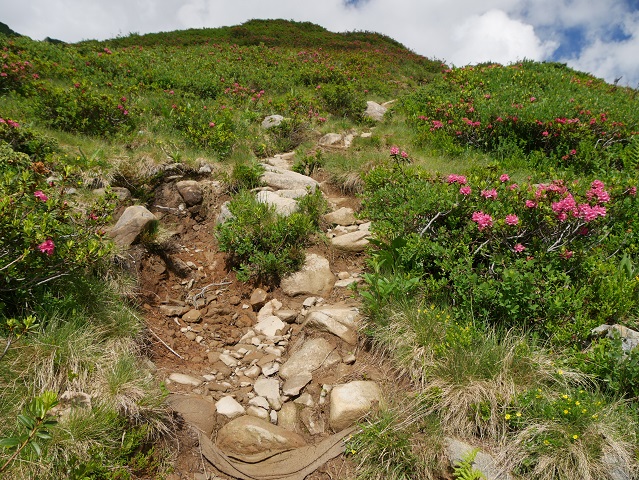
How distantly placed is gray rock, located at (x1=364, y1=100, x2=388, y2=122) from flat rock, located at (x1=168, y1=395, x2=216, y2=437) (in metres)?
9.14

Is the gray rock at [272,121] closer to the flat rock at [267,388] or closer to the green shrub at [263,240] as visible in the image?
the green shrub at [263,240]

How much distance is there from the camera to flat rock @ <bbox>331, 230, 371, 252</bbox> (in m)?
5.90

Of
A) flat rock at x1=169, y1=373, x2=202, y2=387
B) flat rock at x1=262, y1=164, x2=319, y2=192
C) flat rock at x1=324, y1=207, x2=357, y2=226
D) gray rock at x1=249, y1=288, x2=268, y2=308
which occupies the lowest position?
flat rock at x1=169, y1=373, x2=202, y2=387

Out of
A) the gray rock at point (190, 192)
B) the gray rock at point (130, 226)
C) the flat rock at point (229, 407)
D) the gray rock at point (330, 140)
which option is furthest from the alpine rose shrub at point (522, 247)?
the gray rock at point (330, 140)

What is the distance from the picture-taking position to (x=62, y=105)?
7695 millimetres

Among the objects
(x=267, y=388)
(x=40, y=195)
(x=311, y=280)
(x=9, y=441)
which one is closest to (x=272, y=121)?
(x=311, y=280)

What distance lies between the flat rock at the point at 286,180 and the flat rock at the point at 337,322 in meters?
2.90

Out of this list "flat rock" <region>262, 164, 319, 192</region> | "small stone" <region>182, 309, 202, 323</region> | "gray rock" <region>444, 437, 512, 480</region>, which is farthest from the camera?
"flat rock" <region>262, 164, 319, 192</region>

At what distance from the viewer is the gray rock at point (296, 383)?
12.9ft

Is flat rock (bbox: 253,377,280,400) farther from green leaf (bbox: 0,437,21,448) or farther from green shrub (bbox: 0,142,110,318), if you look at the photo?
green leaf (bbox: 0,437,21,448)

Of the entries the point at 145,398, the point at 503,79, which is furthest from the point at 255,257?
the point at 503,79

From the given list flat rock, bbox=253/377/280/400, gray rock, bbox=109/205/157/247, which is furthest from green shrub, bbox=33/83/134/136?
flat rock, bbox=253/377/280/400

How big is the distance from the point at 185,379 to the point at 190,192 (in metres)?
3.59

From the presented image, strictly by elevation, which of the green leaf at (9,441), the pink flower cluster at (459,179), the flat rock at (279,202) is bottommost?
the green leaf at (9,441)
